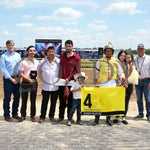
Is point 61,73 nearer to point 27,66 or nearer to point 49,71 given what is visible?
point 49,71

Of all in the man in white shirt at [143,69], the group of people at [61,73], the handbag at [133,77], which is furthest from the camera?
the man in white shirt at [143,69]

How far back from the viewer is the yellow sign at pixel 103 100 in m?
5.07

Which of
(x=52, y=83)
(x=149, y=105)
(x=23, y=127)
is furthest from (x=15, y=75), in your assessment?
(x=149, y=105)

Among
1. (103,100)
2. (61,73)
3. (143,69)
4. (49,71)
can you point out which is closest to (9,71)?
(49,71)

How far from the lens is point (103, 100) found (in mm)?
5129

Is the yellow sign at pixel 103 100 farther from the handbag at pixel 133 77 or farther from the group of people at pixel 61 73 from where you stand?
the handbag at pixel 133 77

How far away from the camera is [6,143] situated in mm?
3766

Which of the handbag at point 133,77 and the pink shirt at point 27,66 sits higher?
the pink shirt at point 27,66

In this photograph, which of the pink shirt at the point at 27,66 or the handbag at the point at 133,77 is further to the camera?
the handbag at the point at 133,77

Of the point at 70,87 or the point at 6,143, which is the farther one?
the point at 70,87

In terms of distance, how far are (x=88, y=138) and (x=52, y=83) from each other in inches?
66.7

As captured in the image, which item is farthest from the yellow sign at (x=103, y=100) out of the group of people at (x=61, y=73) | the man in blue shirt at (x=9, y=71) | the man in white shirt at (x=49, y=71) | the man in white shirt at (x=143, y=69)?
the man in blue shirt at (x=9, y=71)

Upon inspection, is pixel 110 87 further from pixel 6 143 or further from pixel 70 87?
pixel 6 143

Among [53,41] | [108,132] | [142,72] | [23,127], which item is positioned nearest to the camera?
[108,132]
